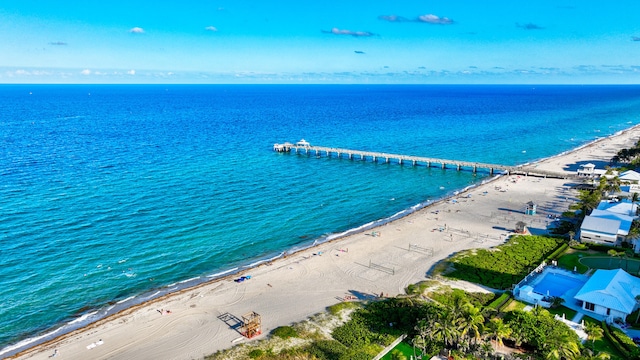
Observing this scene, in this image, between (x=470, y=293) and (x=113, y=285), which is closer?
(x=470, y=293)

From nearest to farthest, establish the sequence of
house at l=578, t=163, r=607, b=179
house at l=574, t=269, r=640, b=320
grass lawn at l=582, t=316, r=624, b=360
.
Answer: grass lawn at l=582, t=316, r=624, b=360 → house at l=574, t=269, r=640, b=320 → house at l=578, t=163, r=607, b=179

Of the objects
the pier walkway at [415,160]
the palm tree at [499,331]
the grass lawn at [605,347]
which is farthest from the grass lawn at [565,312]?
the pier walkway at [415,160]

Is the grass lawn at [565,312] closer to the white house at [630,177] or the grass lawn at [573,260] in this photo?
the grass lawn at [573,260]

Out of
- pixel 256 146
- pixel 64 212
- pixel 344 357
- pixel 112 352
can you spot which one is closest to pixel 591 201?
pixel 344 357

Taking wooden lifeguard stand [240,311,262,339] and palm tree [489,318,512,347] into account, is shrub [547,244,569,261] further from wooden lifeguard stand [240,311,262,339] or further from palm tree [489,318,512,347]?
wooden lifeguard stand [240,311,262,339]

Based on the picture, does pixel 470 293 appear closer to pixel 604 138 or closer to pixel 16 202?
pixel 16 202

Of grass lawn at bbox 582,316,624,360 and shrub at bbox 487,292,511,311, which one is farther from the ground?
grass lawn at bbox 582,316,624,360

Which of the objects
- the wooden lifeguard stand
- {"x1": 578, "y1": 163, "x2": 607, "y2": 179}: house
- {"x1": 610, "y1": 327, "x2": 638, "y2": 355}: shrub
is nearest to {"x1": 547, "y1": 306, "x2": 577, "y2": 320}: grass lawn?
{"x1": 610, "y1": 327, "x2": 638, "y2": 355}: shrub
